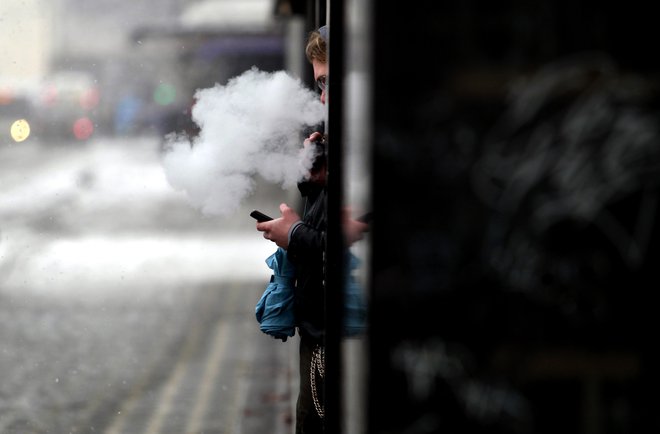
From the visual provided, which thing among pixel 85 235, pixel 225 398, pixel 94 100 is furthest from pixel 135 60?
pixel 225 398

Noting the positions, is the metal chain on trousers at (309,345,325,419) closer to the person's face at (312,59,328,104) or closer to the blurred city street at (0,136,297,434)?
the person's face at (312,59,328,104)

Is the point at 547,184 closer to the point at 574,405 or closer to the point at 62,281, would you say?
the point at 574,405

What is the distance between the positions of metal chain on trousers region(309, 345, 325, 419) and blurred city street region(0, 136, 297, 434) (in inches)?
43.3

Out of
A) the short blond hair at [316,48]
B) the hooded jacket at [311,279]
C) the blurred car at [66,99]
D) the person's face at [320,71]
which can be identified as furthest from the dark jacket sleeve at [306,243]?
the blurred car at [66,99]

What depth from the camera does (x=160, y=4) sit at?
11.5m

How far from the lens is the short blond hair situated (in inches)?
124

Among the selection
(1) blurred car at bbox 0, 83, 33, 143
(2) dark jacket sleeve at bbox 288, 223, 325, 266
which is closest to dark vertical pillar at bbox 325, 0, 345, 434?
(2) dark jacket sleeve at bbox 288, 223, 325, 266

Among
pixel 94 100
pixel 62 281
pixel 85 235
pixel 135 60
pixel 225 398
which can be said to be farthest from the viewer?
pixel 135 60

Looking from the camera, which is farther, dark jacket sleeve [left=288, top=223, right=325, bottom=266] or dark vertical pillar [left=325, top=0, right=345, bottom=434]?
dark jacket sleeve [left=288, top=223, right=325, bottom=266]

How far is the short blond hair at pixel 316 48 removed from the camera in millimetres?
3146

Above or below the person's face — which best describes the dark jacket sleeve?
below

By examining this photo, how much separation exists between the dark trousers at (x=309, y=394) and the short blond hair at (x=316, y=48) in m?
0.93

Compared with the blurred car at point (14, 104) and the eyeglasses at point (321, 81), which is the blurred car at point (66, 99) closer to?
the blurred car at point (14, 104)

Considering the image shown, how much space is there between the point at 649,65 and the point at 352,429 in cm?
98
